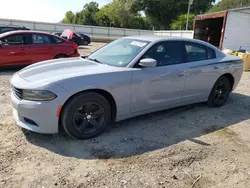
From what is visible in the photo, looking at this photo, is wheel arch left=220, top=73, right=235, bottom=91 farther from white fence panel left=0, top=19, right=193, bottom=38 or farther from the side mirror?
white fence panel left=0, top=19, right=193, bottom=38

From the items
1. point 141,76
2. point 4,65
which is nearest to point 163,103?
point 141,76

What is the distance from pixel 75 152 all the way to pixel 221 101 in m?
3.61

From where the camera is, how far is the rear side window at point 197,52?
4.55 m

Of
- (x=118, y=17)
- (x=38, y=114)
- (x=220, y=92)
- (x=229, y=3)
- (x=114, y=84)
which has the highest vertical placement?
(x=229, y=3)

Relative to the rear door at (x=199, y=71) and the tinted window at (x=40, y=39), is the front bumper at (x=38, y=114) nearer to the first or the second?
the rear door at (x=199, y=71)

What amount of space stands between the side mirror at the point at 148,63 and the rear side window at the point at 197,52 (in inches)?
39.2

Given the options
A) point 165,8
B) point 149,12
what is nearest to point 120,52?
point 165,8

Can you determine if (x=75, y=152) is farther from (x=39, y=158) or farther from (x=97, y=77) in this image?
(x=97, y=77)

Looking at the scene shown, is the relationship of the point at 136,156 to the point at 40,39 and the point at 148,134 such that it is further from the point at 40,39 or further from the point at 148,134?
the point at 40,39

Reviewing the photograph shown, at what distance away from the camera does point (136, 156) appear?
3.21 meters

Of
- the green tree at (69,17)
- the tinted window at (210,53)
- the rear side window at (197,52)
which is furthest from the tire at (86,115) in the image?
the green tree at (69,17)

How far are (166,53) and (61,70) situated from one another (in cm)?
186

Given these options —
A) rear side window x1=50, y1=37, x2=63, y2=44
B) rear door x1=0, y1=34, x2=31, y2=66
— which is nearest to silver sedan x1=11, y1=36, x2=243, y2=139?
rear door x1=0, y1=34, x2=31, y2=66

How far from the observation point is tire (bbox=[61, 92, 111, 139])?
3.32 m
